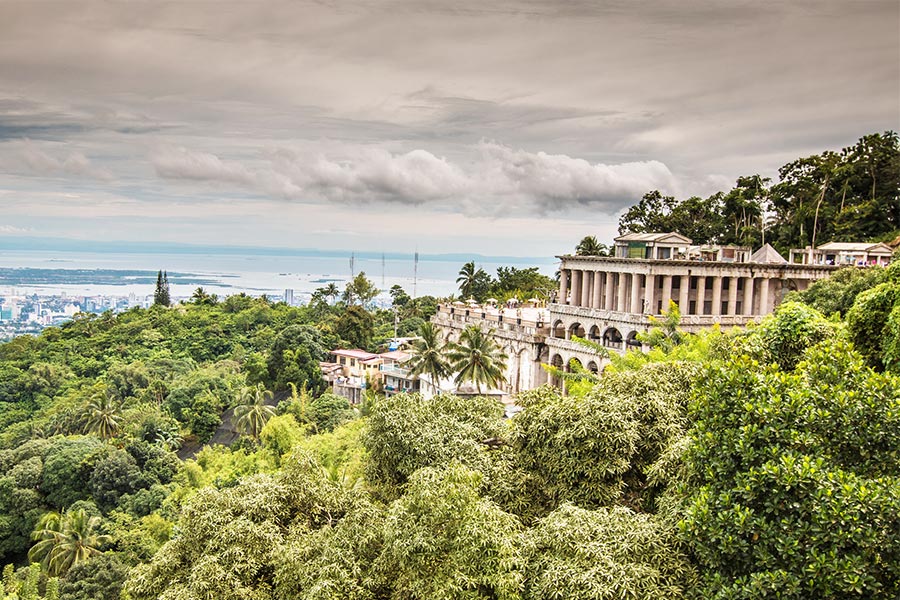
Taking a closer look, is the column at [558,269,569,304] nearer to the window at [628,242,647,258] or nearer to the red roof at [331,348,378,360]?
the window at [628,242,647,258]

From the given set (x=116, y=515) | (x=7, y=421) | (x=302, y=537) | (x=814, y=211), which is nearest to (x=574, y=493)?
(x=302, y=537)

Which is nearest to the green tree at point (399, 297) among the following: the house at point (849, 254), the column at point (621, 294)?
the column at point (621, 294)

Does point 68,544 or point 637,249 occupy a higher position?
point 637,249

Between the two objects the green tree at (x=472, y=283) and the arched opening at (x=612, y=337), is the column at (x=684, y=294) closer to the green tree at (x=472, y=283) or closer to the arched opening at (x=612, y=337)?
the arched opening at (x=612, y=337)

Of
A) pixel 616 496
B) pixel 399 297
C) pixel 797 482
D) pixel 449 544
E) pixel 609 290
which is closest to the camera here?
pixel 797 482

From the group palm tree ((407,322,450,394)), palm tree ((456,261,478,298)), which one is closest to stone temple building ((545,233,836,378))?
palm tree ((407,322,450,394))

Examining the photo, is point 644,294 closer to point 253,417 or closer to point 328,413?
point 328,413

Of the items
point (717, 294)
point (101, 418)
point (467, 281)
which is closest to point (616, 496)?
point (717, 294)
